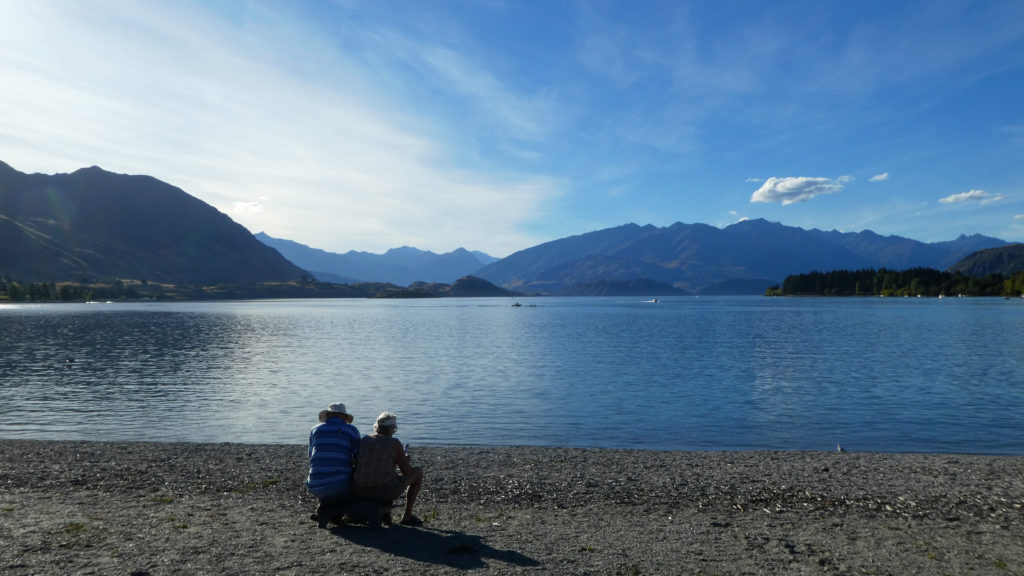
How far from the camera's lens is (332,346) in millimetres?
76062

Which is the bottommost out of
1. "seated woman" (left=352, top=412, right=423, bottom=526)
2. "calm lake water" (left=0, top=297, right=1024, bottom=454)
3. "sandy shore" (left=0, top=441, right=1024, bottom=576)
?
"calm lake water" (left=0, top=297, right=1024, bottom=454)

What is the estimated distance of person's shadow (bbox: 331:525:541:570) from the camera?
1133cm

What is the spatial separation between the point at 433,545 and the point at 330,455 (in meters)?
2.68

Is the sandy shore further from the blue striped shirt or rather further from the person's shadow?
the blue striped shirt

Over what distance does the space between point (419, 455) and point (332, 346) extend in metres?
56.6

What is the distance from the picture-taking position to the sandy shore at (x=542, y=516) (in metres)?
11.2

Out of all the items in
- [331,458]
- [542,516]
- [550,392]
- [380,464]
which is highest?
[331,458]

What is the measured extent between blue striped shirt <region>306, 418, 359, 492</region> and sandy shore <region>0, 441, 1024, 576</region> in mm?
1120

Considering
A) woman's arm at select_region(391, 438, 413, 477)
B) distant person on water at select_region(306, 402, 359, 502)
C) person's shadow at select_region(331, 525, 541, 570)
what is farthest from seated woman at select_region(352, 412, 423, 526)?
person's shadow at select_region(331, 525, 541, 570)

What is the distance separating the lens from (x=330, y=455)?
1255 cm

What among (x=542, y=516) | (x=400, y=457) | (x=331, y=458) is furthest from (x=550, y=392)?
(x=331, y=458)

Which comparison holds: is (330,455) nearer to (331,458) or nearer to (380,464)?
(331,458)

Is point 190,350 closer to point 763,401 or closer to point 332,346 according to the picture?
point 332,346

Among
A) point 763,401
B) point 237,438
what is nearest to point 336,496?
point 237,438
